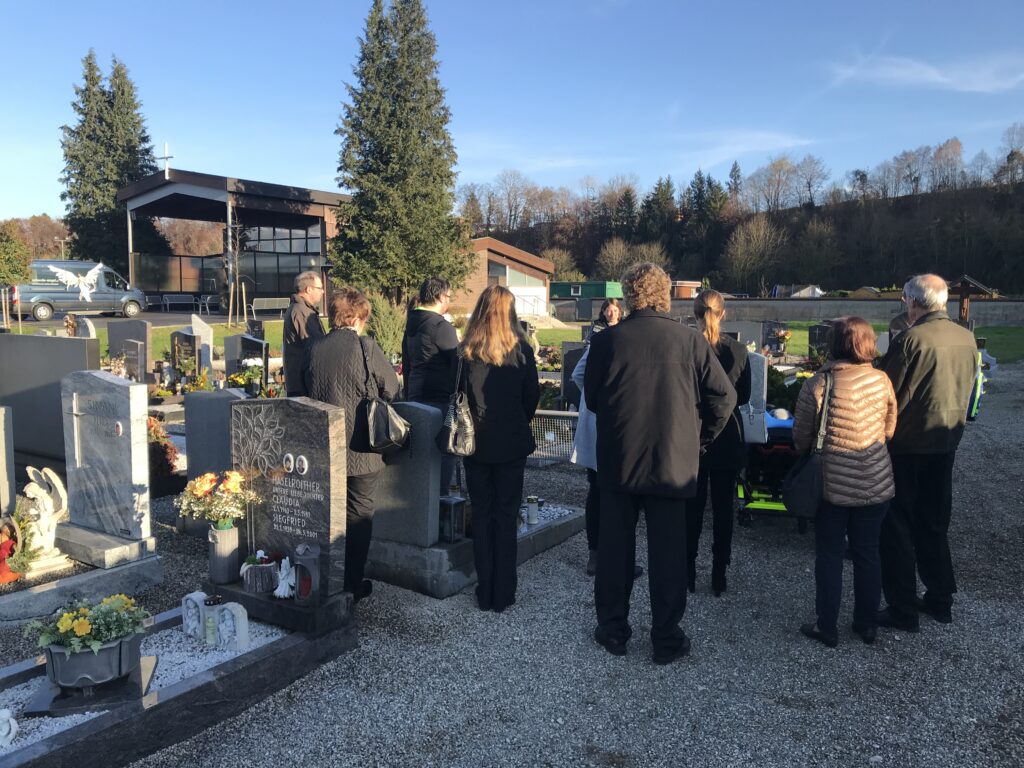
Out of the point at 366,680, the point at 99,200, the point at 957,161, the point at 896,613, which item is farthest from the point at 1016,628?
the point at 957,161

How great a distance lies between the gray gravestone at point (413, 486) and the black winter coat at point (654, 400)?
54.1 inches

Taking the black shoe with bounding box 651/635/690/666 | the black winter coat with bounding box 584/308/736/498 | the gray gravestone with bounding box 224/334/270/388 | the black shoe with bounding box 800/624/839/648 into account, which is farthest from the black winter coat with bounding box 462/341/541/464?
the gray gravestone with bounding box 224/334/270/388

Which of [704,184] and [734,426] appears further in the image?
[704,184]

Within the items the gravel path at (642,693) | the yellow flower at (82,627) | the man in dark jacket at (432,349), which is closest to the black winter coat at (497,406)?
→ the man in dark jacket at (432,349)

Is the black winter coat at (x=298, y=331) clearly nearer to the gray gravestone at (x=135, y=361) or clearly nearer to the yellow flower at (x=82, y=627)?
the yellow flower at (x=82, y=627)

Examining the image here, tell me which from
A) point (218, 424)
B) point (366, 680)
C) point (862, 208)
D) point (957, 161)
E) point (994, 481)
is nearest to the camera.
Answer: point (366, 680)

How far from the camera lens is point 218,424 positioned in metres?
5.84

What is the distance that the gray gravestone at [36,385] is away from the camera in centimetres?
666

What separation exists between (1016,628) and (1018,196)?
3063 inches

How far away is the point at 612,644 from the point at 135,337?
11.0 m

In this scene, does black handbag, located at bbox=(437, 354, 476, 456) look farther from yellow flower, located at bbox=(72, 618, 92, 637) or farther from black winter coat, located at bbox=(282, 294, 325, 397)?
black winter coat, located at bbox=(282, 294, 325, 397)

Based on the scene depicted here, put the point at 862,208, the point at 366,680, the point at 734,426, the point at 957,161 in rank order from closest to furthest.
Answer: the point at 366,680 → the point at 734,426 → the point at 862,208 → the point at 957,161

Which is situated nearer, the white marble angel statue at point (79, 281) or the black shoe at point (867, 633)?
the black shoe at point (867, 633)

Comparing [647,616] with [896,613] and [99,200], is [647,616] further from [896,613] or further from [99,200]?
[99,200]
